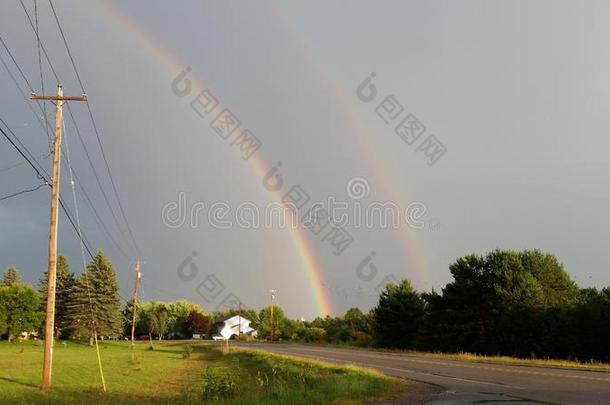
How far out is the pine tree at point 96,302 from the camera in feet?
308

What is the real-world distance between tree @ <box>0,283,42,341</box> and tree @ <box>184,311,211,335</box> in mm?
50155

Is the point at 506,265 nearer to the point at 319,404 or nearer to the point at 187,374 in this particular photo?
the point at 187,374

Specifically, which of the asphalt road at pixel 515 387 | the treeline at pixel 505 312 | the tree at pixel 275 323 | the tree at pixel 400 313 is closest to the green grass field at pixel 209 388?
the asphalt road at pixel 515 387

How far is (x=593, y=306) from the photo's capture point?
38.7 m

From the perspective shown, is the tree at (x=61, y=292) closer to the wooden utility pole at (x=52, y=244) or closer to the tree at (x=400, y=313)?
the tree at (x=400, y=313)

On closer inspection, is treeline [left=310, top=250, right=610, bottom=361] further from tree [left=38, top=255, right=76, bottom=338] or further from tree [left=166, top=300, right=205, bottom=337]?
tree [left=166, top=300, right=205, bottom=337]

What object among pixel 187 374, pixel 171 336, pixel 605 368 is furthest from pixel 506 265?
pixel 171 336

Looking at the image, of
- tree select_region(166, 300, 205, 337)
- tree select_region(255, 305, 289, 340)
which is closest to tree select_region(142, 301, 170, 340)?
tree select_region(166, 300, 205, 337)

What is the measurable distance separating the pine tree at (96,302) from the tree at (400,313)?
5033 cm

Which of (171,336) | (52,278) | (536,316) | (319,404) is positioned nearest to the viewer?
(319,404)

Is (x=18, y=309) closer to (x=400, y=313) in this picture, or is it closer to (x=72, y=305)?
(x=72, y=305)

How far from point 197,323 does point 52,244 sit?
12581cm

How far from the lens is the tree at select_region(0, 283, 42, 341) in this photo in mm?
98375

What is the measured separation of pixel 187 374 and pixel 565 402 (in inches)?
1111
